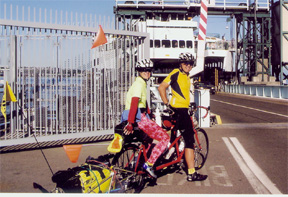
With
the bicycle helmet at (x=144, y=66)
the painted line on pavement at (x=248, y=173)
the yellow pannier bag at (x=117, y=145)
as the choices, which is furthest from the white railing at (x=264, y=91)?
the yellow pannier bag at (x=117, y=145)

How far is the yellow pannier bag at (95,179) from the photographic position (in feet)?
14.4

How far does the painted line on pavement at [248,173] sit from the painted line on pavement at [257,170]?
0.21 ft

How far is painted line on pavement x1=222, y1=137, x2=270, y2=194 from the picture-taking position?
5.48 metres

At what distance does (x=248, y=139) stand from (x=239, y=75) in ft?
184

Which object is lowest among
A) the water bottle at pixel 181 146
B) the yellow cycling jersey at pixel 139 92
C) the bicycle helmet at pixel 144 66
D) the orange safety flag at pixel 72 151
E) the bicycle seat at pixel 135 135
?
the water bottle at pixel 181 146

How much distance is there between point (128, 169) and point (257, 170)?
99.2 inches

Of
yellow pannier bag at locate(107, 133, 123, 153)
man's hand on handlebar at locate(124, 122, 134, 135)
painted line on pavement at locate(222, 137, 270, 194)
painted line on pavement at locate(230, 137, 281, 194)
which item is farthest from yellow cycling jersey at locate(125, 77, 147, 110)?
painted line on pavement at locate(230, 137, 281, 194)

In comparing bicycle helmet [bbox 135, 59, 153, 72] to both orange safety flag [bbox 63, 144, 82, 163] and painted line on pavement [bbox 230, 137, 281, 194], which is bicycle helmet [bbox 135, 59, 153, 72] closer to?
orange safety flag [bbox 63, 144, 82, 163]

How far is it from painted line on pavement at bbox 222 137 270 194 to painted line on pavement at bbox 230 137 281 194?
65 mm

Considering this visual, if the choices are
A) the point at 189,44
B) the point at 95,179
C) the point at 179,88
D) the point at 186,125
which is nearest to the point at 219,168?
the point at 186,125

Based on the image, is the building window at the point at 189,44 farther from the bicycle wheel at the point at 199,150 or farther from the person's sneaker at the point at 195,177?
the person's sneaker at the point at 195,177

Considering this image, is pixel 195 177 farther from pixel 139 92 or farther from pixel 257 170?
pixel 139 92

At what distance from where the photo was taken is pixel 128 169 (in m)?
5.41

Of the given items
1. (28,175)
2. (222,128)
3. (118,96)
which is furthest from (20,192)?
(222,128)
